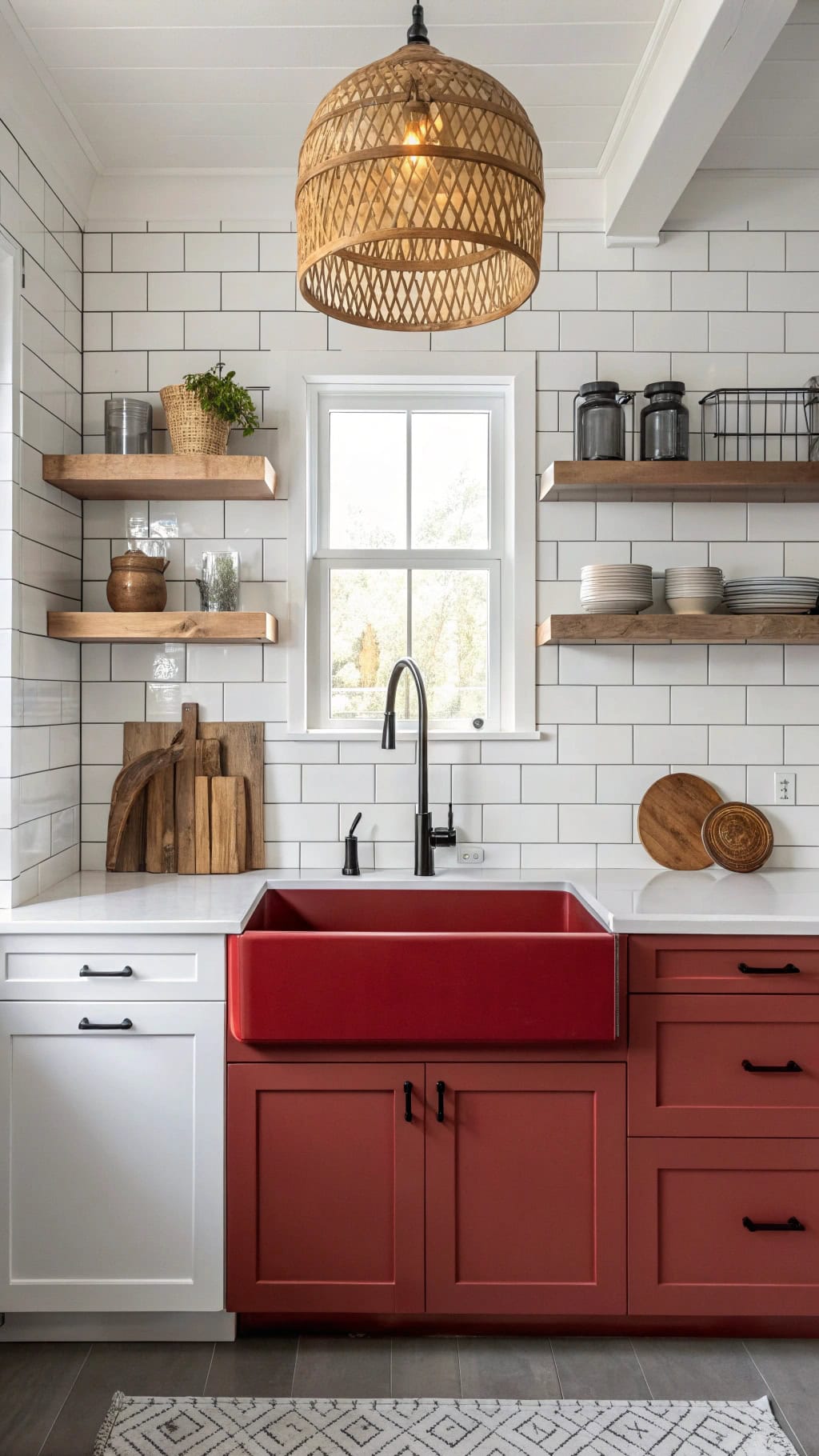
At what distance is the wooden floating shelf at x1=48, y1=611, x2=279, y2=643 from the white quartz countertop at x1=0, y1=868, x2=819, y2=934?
25.2 inches

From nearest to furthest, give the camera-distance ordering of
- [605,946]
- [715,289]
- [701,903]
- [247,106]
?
[605,946]
[701,903]
[247,106]
[715,289]

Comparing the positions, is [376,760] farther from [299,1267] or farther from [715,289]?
[715,289]

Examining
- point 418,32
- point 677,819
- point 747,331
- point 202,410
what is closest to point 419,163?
point 418,32

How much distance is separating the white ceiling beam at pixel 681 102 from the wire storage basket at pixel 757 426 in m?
0.51

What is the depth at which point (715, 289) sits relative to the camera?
279cm

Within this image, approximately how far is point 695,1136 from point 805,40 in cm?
237

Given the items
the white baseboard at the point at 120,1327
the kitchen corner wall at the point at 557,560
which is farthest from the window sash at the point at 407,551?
the white baseboard at the point at 120,1327

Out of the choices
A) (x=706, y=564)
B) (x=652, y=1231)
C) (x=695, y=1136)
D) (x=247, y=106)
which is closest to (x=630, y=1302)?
(x=652, y=1231)

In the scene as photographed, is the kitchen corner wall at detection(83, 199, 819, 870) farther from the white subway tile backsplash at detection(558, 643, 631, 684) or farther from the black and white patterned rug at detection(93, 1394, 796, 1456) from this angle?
the black and white patterned rug at detection(93, 1394, 796, 1456)

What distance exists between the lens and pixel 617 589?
2.57m

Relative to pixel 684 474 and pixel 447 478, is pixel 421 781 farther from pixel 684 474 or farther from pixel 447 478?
pixel 684 474

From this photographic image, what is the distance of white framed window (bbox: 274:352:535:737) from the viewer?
113 inches

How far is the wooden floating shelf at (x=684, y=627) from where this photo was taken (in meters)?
2.52

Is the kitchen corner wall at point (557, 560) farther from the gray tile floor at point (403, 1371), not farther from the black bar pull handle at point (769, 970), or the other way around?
the gray tile floor at point (403, 1371)
